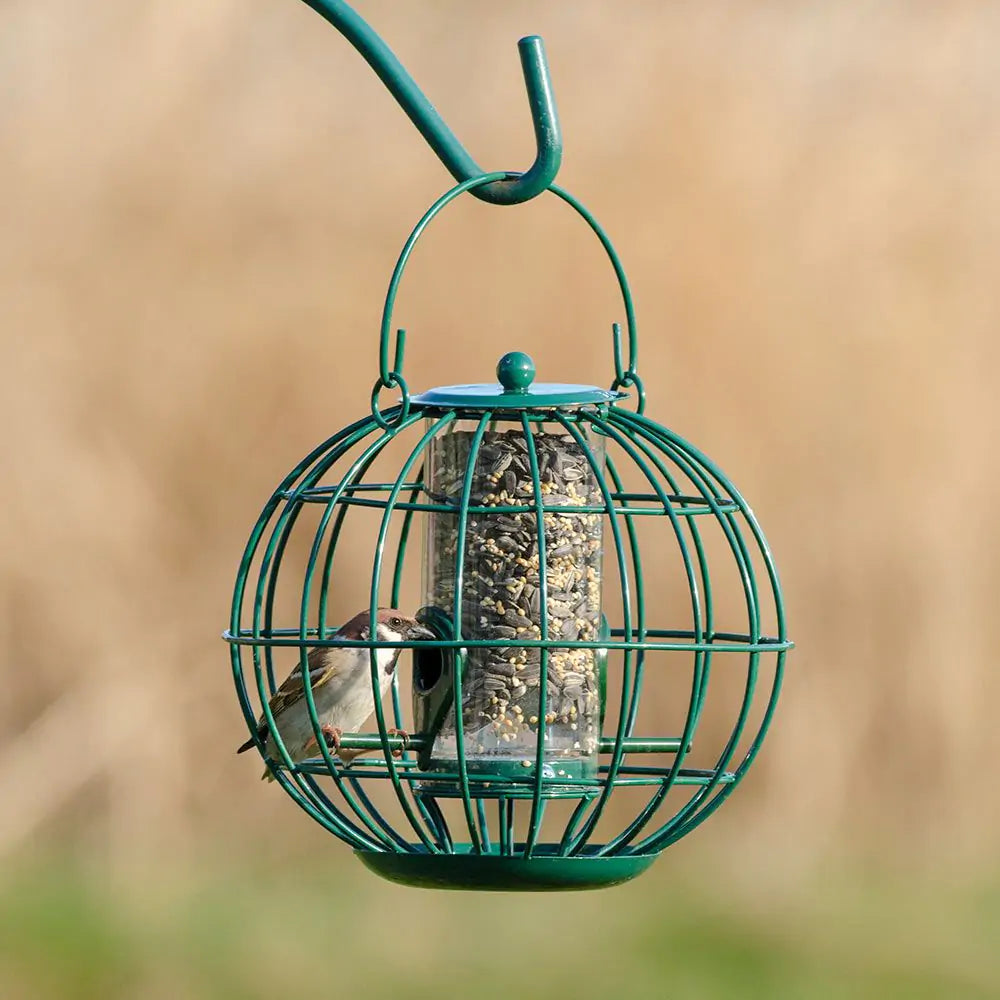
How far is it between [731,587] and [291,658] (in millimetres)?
1811

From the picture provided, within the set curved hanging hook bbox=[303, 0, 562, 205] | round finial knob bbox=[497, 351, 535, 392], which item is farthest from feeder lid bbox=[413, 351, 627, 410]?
curved hanging hook bbox=[303, 0, 562, 205]

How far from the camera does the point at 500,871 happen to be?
4.43 meters

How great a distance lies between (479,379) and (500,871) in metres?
4.81

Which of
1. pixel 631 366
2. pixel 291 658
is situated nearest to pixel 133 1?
pixel 291 658

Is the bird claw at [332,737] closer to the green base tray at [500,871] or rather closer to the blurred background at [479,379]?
the green base tray at [500,871]

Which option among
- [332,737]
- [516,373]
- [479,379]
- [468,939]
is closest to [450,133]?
[516,373]

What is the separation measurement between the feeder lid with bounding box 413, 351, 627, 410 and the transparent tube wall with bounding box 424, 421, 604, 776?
175 mm

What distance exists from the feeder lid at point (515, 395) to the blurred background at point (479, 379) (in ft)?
13.6

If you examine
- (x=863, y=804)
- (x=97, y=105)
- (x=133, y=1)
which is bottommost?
(x=863, y=804)

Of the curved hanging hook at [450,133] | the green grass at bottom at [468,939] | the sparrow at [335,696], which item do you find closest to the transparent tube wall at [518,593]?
the sparrow at [335,696]

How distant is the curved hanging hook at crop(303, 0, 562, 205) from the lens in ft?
15.3

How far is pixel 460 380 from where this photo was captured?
30.1 ft

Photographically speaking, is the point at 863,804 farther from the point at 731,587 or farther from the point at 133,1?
the point at 133,1

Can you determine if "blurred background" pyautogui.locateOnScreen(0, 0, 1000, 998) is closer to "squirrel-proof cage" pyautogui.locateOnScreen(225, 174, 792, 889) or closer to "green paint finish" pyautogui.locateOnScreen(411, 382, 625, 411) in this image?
"squirrel-proof cage" pyautogui.locateOnScreen(225, 174, 792, 889)
